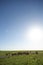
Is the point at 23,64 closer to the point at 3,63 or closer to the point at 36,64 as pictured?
the point at 36,64

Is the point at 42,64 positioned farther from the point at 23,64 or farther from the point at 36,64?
the point at 23,64

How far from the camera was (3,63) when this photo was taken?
6.46 metres

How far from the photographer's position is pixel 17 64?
20.3 ft

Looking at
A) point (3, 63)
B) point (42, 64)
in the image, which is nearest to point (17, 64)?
point (3, 63)

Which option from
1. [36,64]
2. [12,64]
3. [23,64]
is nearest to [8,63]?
[12,64]

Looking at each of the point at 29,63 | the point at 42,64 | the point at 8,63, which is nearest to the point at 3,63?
the point at 8,63

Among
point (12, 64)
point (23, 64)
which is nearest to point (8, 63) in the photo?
point (12, 64)

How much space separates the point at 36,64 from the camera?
6.15 meters

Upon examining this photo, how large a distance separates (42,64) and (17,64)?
47.8 inches

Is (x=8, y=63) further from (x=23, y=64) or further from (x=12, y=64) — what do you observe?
(x=23, y=64)

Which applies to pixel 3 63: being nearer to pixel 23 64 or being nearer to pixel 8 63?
pixel 8 63

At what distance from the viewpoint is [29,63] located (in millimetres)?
6301

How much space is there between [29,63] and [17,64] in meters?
0.60

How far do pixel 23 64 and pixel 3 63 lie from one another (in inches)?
41.9
